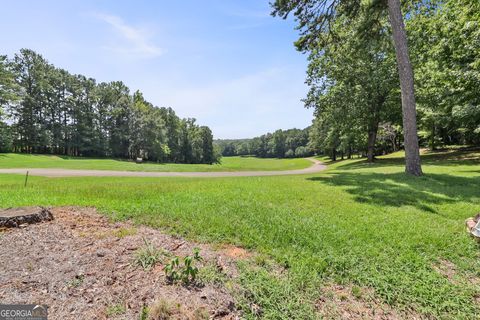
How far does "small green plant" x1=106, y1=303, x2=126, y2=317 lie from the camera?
2.22m

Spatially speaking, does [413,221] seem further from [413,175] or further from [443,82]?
[443,82]

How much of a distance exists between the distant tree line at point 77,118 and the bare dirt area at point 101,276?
1543 inches

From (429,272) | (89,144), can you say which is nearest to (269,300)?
(429,272)

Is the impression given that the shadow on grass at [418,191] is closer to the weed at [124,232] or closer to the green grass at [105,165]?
the weed at [124,232]

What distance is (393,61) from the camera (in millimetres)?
17562

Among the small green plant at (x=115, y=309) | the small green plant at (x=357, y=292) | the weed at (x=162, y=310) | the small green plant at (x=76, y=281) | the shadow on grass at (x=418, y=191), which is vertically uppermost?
the shadow on grass at (x=418, y=191)

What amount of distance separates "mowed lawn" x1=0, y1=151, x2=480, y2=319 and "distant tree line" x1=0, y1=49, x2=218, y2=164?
37.7m

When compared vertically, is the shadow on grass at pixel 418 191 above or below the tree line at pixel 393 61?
below

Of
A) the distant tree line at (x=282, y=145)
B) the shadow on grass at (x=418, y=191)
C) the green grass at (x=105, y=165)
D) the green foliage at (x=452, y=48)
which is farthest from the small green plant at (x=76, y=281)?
the distant tree line at (x=282, y=145)

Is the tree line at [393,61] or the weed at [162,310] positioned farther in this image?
the tree line at [393,61]

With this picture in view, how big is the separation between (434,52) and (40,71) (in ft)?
167

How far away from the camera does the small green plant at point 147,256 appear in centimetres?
304

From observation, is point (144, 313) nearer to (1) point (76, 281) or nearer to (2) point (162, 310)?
(2) point (162, 310)

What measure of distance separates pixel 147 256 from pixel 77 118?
4854cm
